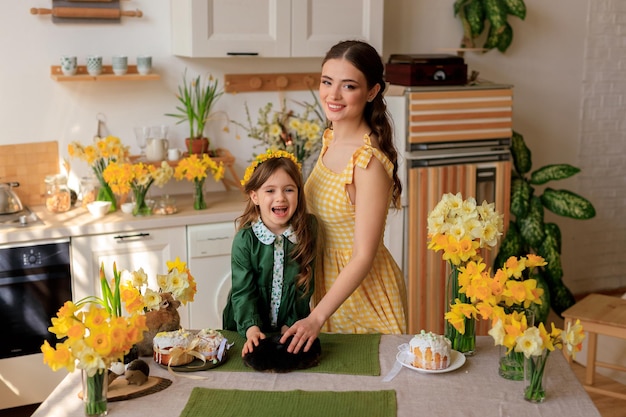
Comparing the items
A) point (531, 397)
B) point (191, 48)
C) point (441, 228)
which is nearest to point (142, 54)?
point (191, 48)

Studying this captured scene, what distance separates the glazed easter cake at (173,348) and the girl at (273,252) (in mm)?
217

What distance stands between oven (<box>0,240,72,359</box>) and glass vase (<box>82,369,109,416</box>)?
75.6 inches

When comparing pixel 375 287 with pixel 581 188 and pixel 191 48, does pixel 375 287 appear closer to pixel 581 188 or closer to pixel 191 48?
pixel 191 48

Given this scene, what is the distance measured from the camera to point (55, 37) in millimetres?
4133

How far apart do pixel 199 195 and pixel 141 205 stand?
29 cm

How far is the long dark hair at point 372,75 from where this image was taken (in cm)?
246

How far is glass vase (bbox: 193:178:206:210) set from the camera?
4.13m

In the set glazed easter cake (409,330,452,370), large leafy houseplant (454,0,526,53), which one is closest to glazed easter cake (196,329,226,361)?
glazed easter cake (409,330,452,370)

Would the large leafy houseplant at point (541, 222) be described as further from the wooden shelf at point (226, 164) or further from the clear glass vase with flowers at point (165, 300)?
the clear glass vase with flowers at point (165, 300)

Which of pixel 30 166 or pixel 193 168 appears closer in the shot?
pixel 193 168

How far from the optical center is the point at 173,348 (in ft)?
7.16

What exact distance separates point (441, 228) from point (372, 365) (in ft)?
1.36

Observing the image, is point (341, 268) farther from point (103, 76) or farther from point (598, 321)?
point (103, 76)

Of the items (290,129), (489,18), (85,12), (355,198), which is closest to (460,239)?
(355,198)
